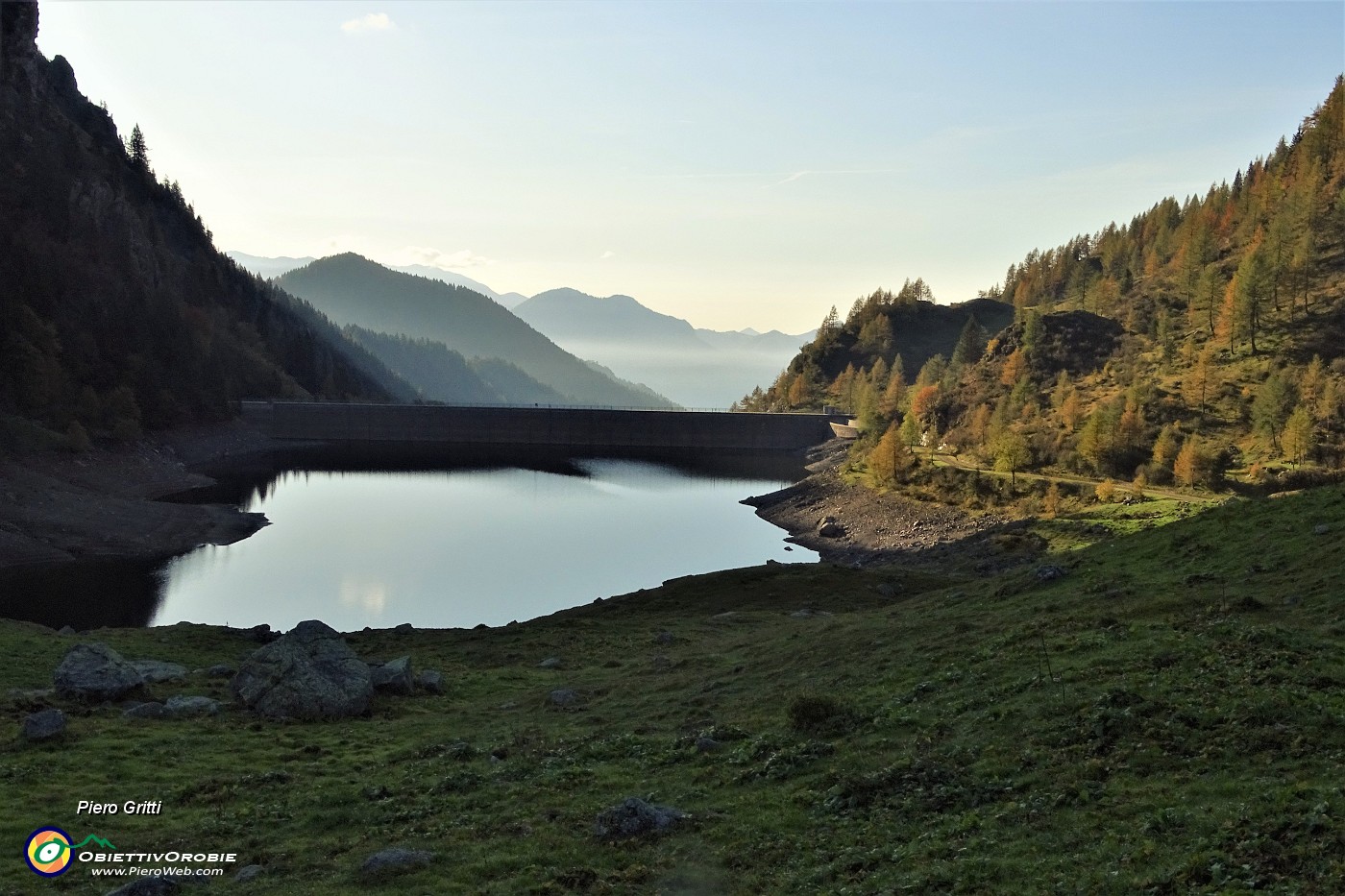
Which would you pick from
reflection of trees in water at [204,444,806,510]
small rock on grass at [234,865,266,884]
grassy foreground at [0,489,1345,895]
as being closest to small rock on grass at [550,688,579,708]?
grassy foreground at [0,489,1345,895]

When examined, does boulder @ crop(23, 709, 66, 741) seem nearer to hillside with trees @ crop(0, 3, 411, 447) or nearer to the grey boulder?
the grey boulder

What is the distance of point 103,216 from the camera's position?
16788 centimetres

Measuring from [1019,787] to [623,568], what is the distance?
215 ft

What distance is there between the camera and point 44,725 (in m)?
25.2

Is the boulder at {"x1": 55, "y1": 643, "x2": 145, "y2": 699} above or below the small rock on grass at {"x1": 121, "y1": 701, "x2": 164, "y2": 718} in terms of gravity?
above

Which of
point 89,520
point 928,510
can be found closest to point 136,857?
point 89,520

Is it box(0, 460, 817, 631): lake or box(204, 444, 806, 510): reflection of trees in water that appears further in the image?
box(204, 444, 806, 510): reflection of trees in water

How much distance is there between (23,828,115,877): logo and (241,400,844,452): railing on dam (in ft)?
551

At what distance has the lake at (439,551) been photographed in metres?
62.6

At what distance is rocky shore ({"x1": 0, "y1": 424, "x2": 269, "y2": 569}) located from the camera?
71125 mm

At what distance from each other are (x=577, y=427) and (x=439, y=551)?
10813cm

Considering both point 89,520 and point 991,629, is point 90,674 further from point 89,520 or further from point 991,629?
point 89,520

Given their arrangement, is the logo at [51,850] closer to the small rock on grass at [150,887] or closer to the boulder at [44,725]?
the small rock on grass at [150,887]

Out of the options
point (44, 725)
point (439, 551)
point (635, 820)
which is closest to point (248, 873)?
point (635, 820)
